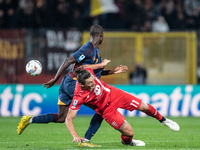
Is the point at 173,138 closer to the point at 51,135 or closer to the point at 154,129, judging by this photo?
the point at 154,129

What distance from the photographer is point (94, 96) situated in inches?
248

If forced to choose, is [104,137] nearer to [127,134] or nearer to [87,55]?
[127,134]

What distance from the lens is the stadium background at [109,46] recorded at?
12836 mm

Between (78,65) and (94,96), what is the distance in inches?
34.3

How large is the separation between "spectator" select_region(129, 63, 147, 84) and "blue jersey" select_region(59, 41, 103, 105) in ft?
24.4

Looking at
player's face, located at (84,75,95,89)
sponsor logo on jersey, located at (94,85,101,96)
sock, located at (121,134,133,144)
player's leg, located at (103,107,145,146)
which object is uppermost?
player's face, located at (84,75,95,89)

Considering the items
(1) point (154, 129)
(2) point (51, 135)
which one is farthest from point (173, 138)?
(2) point (51, 135)

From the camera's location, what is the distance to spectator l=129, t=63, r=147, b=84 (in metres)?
14.4

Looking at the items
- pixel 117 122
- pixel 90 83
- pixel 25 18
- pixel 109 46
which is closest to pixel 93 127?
pixel 117 122

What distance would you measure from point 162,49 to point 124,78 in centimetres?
182

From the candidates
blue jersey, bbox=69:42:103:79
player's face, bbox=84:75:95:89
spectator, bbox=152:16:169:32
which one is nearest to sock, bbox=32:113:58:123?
blue jersey, bbox=69:42:103:79

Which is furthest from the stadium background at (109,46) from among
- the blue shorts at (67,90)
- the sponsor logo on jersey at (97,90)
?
the sponsor logo on jersey at (97,90)

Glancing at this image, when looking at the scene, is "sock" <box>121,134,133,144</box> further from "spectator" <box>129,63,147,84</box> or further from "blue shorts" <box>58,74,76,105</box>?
"spectator" <box>129,63,147,84</box>

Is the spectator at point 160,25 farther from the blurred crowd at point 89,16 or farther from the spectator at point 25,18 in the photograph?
the spectator at point 25,18
